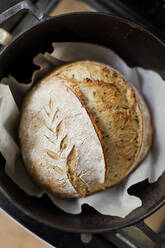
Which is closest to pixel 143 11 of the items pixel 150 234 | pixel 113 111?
pixel 113 111

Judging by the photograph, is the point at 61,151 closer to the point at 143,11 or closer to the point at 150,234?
the point at 150,234

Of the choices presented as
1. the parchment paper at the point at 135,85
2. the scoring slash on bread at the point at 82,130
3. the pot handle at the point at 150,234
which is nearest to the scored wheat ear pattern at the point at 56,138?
the scoring slash on bread at the point at 82,130

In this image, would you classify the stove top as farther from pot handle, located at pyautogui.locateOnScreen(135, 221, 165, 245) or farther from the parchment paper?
pot handle, located at pyautogui.locateOnScreen(135, 221, 165, 245)

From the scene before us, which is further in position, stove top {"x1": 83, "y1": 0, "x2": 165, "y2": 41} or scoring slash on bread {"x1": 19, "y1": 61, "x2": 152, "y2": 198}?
stove top {"x1": 83, "y1": 0, "x2": 165, "y2": 41}

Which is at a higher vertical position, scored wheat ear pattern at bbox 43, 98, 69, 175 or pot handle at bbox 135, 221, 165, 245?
scored wheat ear pattern at bbox 43, 98, 69, 175

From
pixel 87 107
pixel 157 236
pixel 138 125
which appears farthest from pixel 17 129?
pixel 157 236

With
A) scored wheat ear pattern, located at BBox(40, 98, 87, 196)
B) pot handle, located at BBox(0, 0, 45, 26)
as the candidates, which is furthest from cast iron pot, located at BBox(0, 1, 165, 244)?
scored wheat ear pattern, located at BBox(40, 98, 87, 196)

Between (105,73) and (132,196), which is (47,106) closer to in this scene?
(105,73)
